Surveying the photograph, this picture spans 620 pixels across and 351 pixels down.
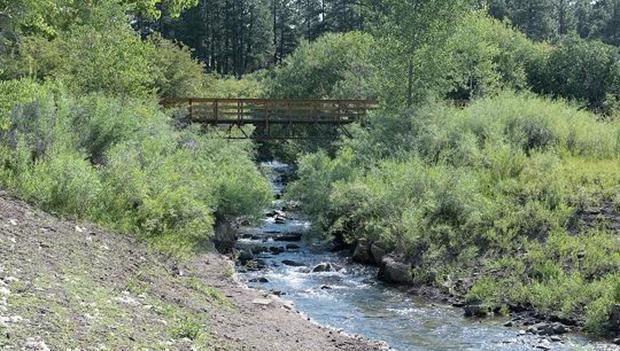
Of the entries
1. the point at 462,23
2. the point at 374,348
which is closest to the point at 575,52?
the point at 462,23

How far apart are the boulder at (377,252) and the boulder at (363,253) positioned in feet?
0.76

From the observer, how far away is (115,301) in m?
10.2

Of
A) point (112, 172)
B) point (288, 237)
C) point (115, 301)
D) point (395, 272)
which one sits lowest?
point (288, 237)

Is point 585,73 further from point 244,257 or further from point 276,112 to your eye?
point 244,257

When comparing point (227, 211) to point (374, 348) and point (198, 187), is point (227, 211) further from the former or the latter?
point (374, 348)

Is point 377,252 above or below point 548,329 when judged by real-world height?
below

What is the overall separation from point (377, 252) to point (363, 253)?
0.84 metres

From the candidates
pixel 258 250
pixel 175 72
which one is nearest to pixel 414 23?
pixel 258 250

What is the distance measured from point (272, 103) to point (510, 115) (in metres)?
12.2

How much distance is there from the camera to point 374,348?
12.8m

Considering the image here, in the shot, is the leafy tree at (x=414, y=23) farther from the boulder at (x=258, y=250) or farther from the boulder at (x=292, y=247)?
the boulder at (x=258, y=250)

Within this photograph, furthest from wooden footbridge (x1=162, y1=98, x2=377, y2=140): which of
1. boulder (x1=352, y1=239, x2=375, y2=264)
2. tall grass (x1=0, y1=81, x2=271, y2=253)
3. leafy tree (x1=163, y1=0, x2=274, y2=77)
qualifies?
leafy tree (x1=163, y1=0, x2=274, y2=77)

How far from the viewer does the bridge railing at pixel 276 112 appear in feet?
115

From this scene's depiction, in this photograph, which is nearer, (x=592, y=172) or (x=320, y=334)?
(x=320, y=334)
